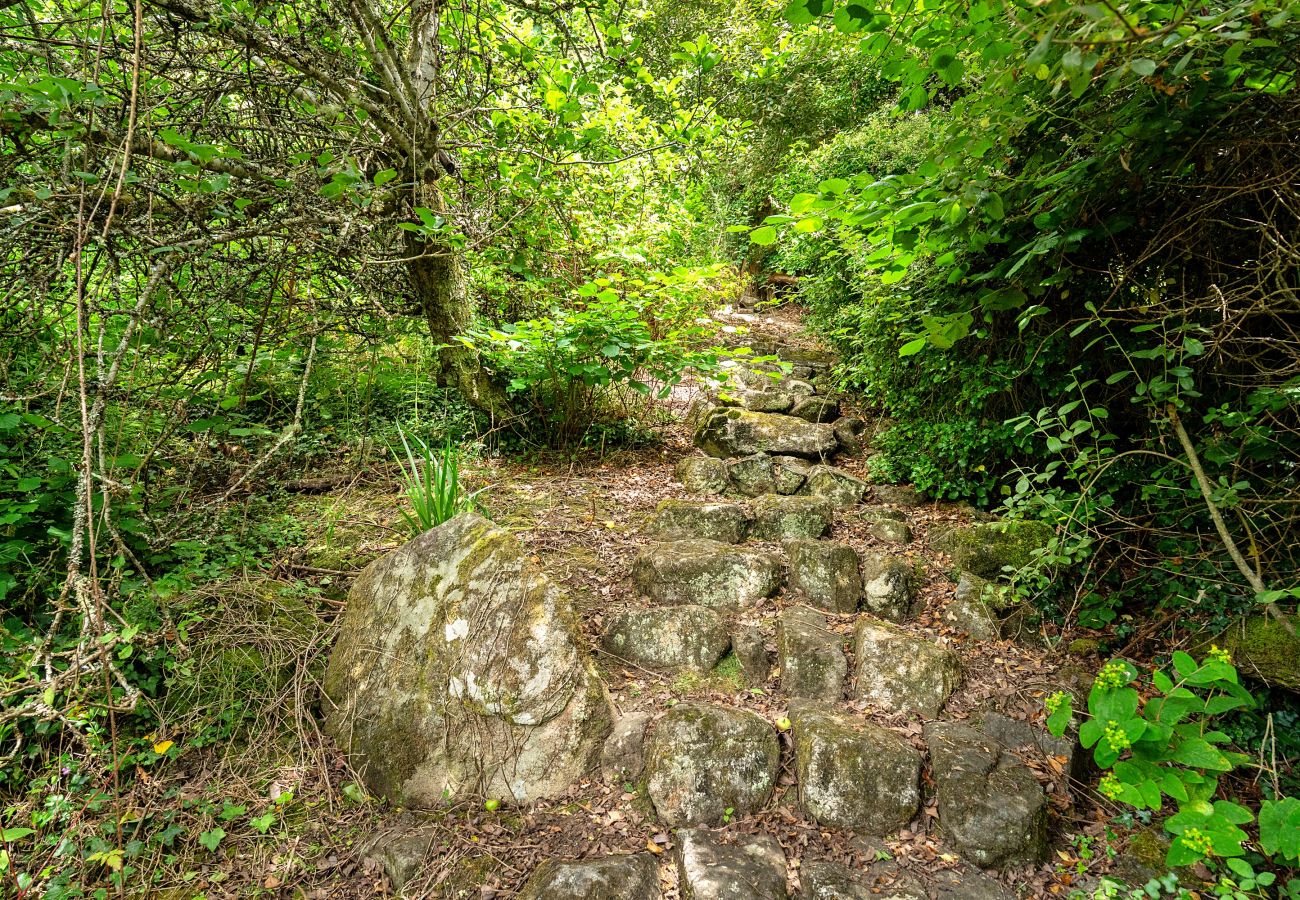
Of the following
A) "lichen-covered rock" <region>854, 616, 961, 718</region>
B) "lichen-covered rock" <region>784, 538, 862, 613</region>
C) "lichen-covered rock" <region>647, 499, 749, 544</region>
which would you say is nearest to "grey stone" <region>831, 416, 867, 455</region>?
→ "lichen-covered rock" <region>647, 499, 749, 544</region>

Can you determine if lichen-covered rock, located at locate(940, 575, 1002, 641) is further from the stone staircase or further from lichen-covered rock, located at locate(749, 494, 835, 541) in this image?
lichen-covered rock, located at locate(749, 494, 835, 541)

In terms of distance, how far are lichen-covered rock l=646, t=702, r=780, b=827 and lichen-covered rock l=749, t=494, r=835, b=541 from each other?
157cm

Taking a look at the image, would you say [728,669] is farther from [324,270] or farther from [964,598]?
[324,270]

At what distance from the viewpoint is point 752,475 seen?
448 centimetres

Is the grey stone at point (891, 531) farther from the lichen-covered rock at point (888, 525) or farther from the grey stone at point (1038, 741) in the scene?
the grey stone at point (1038, 741)

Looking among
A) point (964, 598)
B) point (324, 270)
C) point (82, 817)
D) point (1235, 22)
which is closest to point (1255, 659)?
point (964, 598)

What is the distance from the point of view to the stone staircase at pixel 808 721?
2.02 meters

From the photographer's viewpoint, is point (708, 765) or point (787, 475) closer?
point (708, 765)

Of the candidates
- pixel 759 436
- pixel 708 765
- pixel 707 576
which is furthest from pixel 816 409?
pixel 708 765

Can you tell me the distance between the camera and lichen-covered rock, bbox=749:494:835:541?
12.4 ft

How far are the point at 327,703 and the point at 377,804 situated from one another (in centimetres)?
56

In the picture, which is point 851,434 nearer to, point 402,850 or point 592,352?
point 592,352

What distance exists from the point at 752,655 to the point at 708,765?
67 cm

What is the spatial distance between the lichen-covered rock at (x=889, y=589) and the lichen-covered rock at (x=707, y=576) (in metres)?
0.58
